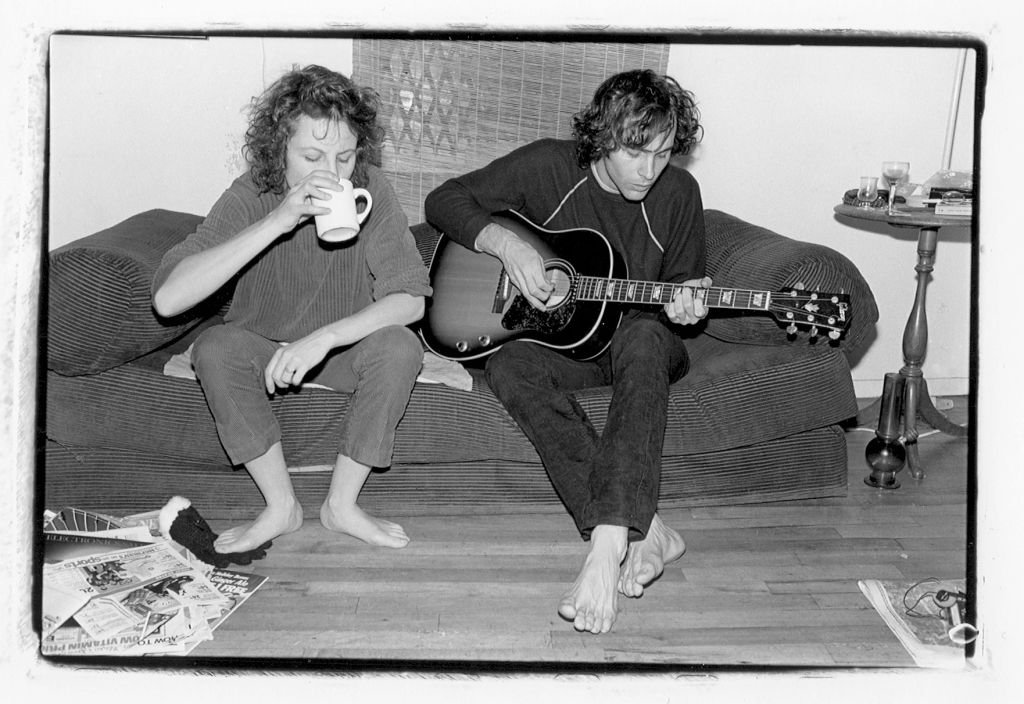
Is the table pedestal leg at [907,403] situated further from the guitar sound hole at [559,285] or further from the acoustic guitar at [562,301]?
the guitar sound hole at [559,285]

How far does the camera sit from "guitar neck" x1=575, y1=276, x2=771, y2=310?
1934 mm

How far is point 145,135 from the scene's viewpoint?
249 centimetres

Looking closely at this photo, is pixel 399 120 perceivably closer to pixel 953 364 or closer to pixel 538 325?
pixel 538 325

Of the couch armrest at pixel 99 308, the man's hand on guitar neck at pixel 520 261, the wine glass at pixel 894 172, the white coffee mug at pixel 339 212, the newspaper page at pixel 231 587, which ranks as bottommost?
the newspaper page at pixel 231 587

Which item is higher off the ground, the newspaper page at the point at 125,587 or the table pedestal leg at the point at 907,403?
the table pedestal leg at the point at 907,403

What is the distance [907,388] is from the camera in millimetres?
2420

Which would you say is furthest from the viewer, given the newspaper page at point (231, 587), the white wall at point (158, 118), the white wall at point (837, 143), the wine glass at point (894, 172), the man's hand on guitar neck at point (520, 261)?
the white wall at point (837, 143)

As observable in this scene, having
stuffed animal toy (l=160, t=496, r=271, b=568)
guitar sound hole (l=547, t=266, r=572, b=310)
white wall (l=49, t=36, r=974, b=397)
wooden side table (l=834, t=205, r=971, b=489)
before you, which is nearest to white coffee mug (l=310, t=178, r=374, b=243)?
guitar sound hole (l=547, t=266, r=572, b=310)

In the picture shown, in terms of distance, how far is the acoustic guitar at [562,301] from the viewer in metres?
1.93

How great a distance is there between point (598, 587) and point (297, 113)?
3.38 ft

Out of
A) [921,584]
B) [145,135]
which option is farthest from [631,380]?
[145,135]

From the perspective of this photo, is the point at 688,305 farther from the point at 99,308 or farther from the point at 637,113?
the point at 99,308

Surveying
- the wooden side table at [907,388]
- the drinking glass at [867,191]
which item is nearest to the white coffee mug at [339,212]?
the wooden side table at [907,388]

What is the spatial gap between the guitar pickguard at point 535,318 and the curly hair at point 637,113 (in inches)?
14.0
